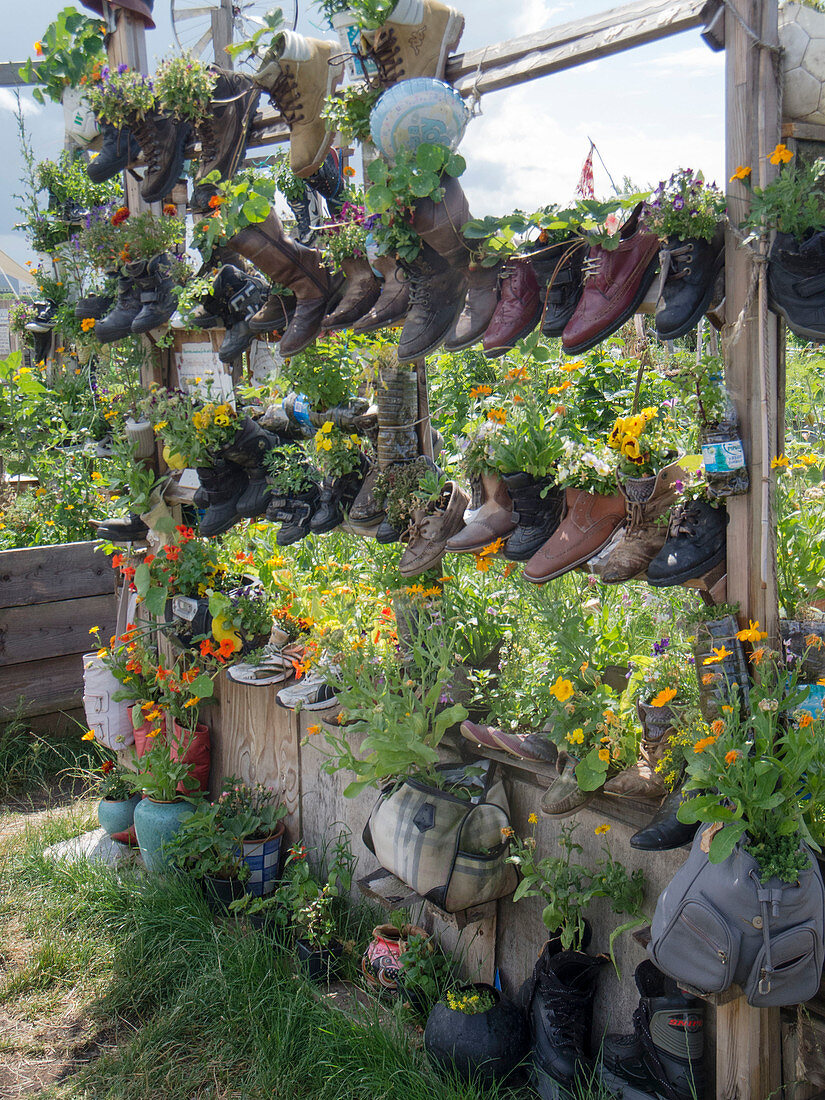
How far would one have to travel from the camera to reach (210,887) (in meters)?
3.01

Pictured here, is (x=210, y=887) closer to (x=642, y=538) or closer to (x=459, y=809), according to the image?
(x=459, y=809)

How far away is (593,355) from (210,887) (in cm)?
227

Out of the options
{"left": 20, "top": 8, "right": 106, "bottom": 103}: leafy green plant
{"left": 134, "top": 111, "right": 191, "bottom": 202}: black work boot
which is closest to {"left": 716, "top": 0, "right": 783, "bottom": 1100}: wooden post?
{"left": 134, "top": 111, "right": 191, "bottom": 202}: black work boot

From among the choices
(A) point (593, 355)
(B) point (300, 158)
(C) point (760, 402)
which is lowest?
(C) point (760, 402)

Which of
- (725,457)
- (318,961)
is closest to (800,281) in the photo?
(725,457)

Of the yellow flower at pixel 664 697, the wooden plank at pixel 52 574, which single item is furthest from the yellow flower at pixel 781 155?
the wooden plank at pixel 52 574

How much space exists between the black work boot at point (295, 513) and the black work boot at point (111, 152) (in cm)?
137

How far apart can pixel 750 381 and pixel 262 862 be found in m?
2.26

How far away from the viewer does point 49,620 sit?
464cm

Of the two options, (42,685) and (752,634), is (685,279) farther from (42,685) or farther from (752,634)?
(42,685)

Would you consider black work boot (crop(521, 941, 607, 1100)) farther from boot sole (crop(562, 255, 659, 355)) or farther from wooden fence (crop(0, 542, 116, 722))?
wooden fence (crop(0, 542, 116, 722))

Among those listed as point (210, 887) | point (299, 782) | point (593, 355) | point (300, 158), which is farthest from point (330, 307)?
point (210, 887)

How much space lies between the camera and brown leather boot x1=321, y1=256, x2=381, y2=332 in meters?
2.41

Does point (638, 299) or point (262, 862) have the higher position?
point (638, 299)
